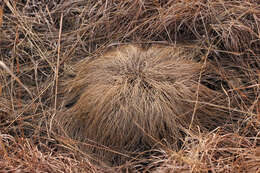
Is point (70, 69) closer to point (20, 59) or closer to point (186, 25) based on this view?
point (20, 59)

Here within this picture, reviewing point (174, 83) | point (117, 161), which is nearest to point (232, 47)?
point (174, 83)

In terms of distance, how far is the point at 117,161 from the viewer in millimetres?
1460

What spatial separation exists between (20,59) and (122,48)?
1.99 feet

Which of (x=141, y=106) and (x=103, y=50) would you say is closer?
(x=141, y=106)

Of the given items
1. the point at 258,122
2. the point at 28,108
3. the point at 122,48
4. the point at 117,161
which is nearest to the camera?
the point at 258,122

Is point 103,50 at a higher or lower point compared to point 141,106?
higher

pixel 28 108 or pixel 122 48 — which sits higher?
pixel 122 48

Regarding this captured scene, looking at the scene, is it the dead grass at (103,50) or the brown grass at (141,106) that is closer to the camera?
the dead grass at (103,50)

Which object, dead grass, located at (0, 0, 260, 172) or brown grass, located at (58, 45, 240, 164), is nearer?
dead grass, located at (0, 0, 260, 172)

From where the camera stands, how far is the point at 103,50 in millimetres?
1863

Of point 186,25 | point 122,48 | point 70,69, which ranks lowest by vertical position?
point 70,69

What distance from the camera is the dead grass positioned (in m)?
1.29

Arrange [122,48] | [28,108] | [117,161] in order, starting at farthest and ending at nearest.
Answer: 1. [122,48]
2. [28,108]
3. [117,161]

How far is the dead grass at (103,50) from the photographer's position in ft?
4.23
